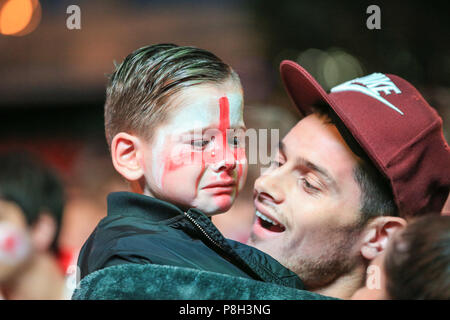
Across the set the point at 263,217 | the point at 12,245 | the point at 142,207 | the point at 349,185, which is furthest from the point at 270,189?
the point at 12,245

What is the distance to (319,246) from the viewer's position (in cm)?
99

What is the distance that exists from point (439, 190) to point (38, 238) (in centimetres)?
98

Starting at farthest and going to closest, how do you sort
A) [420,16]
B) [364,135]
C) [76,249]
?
[420,16], [76,249], [364,135]

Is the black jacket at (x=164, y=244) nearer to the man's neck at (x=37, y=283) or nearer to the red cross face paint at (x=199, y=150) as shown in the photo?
the red cross face paint at (x=199, y=150)

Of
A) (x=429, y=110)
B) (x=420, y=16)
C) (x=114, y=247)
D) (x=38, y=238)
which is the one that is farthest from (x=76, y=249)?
(x=420, y=16)

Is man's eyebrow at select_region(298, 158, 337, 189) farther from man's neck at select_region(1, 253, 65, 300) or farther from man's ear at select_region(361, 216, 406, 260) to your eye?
man's neck at select_region(1, 253, 65, 300)

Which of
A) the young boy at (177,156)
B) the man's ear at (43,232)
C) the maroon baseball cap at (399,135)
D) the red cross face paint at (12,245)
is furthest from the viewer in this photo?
the man's ear at (43,232)

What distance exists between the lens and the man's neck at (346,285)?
1.00 m

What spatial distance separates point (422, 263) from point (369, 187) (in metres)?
0.30

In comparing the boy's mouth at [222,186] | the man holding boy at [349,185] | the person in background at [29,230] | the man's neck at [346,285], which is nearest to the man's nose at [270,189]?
the man holding boy at [349,185]

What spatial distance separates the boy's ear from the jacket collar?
0.04 meters

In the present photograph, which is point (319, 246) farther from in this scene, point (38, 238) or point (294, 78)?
point (38, 238)

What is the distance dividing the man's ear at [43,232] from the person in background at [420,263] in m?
0.87

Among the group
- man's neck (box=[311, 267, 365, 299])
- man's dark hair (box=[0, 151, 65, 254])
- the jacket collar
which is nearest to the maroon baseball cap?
man's neck (box=[311, 267, 365, 299])
